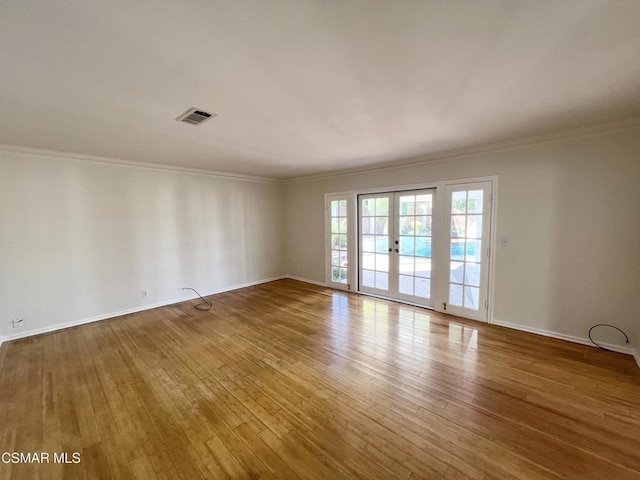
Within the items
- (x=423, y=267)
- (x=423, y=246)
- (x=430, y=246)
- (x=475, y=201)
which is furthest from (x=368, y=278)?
(x=475, y=201)

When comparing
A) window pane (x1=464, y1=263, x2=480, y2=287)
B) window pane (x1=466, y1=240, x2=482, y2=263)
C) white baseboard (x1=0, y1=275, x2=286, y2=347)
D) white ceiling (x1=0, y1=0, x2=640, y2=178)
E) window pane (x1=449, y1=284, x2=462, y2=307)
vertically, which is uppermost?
white ceiling (x1=0, y1=0, x2=640, y2=178)

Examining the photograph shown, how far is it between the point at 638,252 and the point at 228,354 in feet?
15.2

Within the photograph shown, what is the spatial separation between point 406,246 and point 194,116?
3.65 meters

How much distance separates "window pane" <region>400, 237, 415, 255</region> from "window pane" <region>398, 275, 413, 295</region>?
0.44 metres

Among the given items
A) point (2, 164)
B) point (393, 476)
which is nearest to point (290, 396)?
point (393, 476)

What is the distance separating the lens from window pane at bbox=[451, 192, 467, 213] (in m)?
3.75

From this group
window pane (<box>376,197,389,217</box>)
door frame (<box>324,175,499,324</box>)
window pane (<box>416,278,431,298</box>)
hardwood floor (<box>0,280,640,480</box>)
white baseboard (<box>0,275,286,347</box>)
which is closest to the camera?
hardwood floor (<box>0,280,640,480</box>)

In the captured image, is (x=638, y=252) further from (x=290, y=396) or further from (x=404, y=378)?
(x=290, y=396)

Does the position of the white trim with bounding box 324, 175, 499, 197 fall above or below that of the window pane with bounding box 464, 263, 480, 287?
above

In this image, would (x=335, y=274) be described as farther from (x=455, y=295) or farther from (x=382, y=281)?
(x=455, y=295)

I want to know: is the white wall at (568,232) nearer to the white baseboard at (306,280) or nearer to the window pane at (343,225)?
the window pane at (343,225)

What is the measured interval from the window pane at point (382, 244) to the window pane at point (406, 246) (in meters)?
0.30

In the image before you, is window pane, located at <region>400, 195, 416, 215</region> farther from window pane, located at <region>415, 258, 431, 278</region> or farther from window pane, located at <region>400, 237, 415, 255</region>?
window pane, located at <region>415, 258, 431, 278</region>

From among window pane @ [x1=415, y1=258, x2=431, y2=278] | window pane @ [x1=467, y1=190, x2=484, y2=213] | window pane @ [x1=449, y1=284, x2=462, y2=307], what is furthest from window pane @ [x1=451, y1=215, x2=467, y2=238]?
window pane @ [x1=449, y1=284, x2=462, y2=307]
